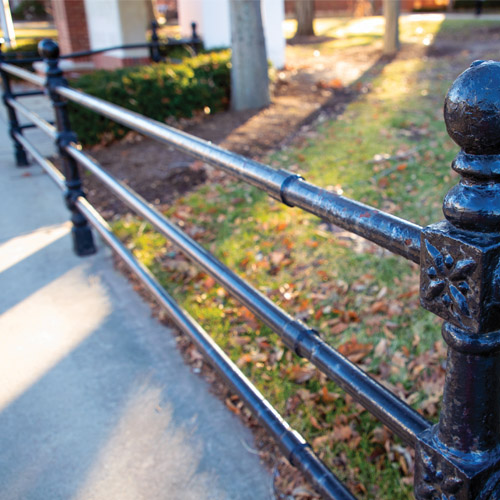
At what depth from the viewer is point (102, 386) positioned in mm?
2730

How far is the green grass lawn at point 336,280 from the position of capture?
2.58 meters

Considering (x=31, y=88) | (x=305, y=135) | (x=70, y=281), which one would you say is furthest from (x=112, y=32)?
(x=70, y=281)

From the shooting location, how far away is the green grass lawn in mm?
2578

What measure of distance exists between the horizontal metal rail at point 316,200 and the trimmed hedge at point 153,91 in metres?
5.25

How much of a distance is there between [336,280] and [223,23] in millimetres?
9371

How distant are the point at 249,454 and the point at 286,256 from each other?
197 cm

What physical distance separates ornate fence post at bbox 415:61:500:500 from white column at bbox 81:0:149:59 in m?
11.7

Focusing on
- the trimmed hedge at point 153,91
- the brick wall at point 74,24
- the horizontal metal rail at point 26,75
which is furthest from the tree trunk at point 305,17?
the horizontal metal rail at point 26,75

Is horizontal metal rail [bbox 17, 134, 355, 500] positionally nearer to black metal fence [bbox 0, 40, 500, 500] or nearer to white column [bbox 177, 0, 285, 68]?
black metal fence [bbox 0, 40, 500, 500]

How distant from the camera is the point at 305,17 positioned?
696 inches

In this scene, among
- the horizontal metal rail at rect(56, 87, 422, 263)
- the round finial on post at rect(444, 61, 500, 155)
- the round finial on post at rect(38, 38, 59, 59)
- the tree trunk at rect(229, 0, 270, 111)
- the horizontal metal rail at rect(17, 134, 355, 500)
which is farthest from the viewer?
the tree trunk at rect(229, 0, 270, 111)

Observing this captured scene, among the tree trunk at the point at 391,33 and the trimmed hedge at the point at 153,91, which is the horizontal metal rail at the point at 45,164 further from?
the tree trunk at the point at 391,33

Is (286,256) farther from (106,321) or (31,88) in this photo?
(31,88)

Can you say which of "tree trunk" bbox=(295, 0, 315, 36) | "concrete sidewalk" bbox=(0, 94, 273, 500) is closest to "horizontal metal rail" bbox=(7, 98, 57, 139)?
"concrete sidewalk" bbox=(0, 94, 273, 500)
